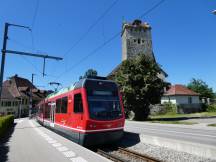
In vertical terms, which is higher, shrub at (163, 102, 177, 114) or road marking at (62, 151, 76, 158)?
shrub at (163, 102, 177, 114)

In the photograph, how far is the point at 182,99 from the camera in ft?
173

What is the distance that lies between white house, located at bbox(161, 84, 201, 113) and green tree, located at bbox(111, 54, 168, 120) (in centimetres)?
1777

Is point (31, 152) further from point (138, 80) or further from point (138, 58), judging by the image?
point (138, 58)

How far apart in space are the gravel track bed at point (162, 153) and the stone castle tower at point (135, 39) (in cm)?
4639

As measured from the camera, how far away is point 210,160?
9125 mm

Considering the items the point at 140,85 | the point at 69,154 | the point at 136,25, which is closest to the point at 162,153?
the point at 69,154

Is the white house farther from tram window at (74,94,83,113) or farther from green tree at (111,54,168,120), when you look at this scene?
tram window at (74,94,83,113)

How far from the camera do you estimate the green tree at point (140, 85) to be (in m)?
33.6

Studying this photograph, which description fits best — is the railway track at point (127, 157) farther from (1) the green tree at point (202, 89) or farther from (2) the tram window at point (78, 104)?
(1) the green tree at point (202, 89)

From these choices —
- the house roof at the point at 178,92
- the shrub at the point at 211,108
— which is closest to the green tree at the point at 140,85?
the house roof at the point at 178,92

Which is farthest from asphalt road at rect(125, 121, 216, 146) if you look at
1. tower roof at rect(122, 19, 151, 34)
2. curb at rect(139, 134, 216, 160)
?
tower roof at rect(122, 19, 151, 34)

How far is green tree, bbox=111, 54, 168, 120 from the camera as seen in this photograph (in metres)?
→ 33.6

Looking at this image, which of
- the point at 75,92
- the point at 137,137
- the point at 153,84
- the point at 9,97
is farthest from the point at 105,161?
the point at 9,97

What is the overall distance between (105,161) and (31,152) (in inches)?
160
